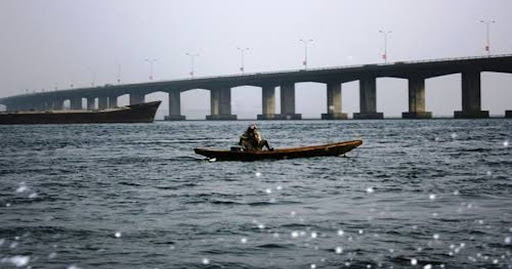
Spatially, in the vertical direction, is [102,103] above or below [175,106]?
above

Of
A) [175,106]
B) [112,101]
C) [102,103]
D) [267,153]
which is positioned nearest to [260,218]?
[267,153]

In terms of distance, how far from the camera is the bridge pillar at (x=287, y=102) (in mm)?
153625

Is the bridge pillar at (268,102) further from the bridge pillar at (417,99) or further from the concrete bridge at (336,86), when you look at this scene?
the bridge pillar at (417,99)

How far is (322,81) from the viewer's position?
144 m

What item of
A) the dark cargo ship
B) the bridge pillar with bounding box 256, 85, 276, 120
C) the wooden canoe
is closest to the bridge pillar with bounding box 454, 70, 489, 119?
the bridge pillar with bounding box 256, 85, 276, 120

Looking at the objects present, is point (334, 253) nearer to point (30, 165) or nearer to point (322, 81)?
point (30, 165)

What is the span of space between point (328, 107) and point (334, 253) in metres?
138

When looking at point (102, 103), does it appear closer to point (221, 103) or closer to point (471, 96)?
point (221, 103)

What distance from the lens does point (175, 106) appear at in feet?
A: 588

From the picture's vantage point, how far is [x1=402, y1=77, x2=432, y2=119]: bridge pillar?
129875mm

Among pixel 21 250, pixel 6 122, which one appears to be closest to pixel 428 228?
pixel 21 250

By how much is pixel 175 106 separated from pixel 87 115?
40019mm

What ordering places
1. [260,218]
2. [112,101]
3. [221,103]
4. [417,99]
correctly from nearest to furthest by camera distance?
[260,218]
[417,99]
[221,103]
[112,101]

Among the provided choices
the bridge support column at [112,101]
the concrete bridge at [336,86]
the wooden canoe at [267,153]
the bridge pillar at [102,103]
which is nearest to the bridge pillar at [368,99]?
the concrete bridge at [336,86]
